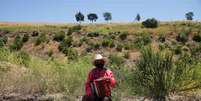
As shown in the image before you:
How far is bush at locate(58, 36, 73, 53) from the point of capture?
261 feet

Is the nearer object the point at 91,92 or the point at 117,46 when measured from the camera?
the point at 91,92

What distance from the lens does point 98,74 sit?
1205 cm

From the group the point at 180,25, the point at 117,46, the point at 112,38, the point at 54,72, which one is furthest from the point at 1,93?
the point at 180,25

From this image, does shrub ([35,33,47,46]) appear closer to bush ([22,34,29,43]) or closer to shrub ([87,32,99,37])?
bush ([22,34,29,43])

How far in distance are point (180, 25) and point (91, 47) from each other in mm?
30604

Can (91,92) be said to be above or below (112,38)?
Result: above

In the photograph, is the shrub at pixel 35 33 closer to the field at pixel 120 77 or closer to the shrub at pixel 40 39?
the shrub at pixel 40 39

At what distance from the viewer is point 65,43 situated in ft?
278

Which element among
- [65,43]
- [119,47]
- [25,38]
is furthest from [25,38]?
[119,47]

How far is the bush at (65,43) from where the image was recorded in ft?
261

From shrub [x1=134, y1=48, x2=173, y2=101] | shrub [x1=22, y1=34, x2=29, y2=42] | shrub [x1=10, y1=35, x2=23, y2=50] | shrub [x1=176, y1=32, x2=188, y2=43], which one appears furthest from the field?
shrub [x1=22, y1=34, x2=29, y2=42]

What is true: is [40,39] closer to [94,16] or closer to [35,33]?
[35,33]

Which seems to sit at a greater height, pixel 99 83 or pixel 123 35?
pixel 99 83

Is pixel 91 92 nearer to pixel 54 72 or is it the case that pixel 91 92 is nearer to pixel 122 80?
pixel 122 80
